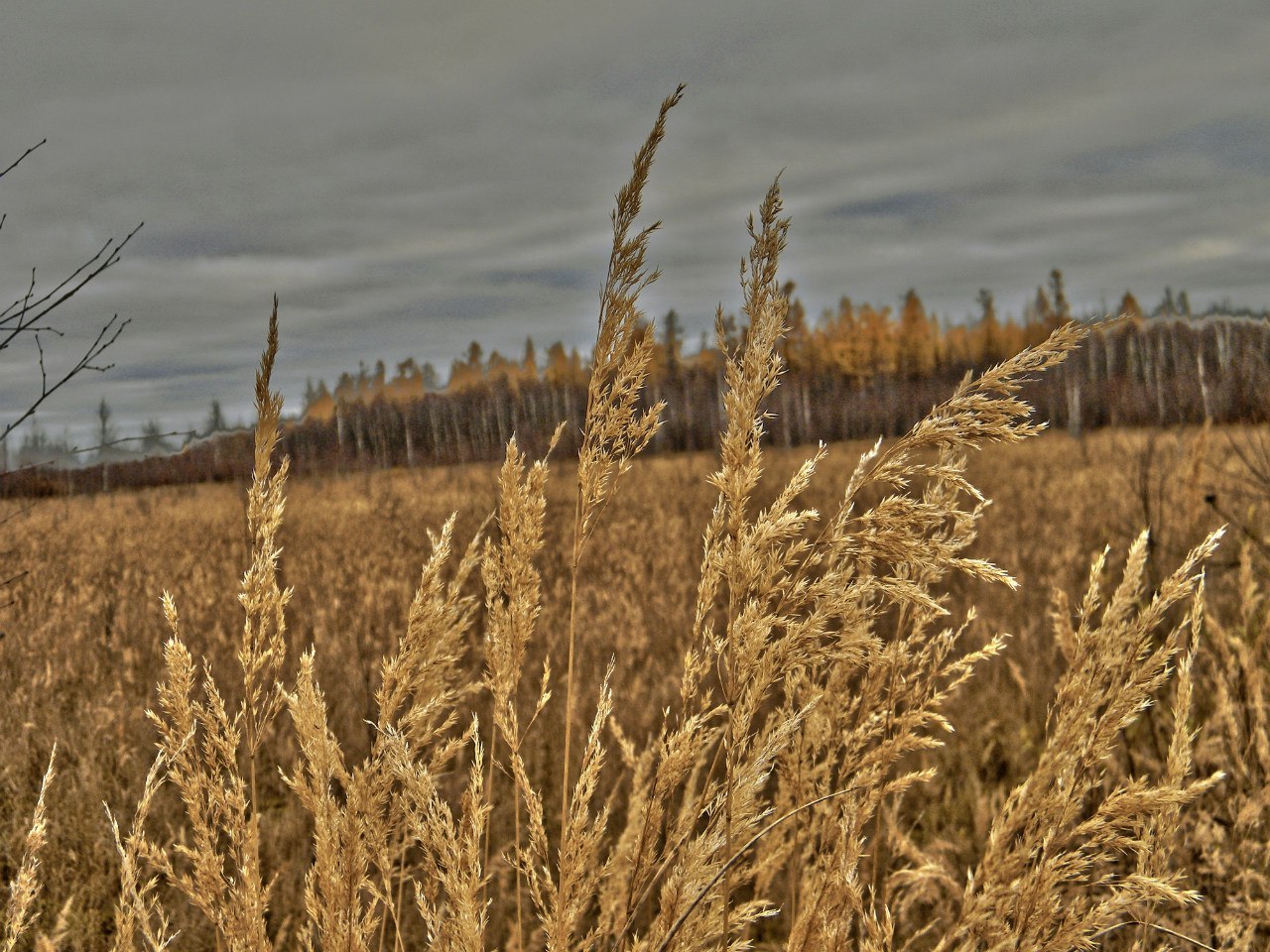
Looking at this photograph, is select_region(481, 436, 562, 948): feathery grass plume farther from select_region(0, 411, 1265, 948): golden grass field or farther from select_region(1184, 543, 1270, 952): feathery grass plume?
select_region(1184, 543, 1270, 952): feathery grass plume

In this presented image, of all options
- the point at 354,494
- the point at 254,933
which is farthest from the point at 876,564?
the point at 354,494

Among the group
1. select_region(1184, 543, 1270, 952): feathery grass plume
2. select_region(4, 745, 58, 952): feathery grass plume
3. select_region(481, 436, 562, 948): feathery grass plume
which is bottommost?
select_region(1184, 543, 1270, 952): feathery grass plume

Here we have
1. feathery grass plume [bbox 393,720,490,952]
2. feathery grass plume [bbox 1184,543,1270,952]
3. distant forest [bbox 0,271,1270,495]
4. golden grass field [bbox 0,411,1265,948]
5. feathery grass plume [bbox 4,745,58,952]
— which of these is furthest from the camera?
distant forest [bbox 0,271,1270,495]

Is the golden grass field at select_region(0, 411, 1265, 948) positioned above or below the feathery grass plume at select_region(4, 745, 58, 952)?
below

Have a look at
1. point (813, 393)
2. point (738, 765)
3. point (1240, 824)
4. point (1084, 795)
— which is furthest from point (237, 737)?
point (813, 393)

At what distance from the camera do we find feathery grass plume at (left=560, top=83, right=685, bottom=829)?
50.9 inches

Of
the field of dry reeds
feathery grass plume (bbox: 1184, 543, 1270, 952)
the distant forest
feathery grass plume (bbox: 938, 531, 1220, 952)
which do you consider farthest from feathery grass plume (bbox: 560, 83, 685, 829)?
the distant forest

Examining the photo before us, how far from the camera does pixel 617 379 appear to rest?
1364 mm

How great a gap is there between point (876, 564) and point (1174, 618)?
4.57 m

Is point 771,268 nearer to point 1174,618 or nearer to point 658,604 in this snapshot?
point 1174,618

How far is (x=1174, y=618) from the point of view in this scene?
17.2 ft

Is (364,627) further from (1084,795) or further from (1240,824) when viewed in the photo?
(1084,795)

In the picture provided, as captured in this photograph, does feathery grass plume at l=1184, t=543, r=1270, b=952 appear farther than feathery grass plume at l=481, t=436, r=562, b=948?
Yes

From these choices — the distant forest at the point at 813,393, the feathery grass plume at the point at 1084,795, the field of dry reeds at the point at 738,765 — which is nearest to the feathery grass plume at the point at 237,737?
the field of dry reeds at the point at 738,765
